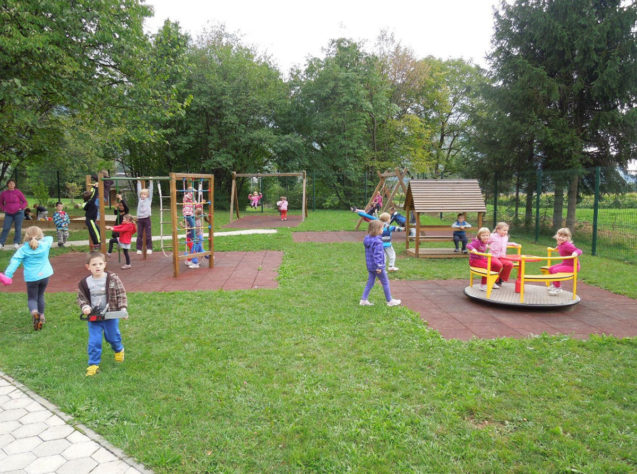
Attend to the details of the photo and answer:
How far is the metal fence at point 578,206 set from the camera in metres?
11.6

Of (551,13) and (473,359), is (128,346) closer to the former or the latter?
(473,359)

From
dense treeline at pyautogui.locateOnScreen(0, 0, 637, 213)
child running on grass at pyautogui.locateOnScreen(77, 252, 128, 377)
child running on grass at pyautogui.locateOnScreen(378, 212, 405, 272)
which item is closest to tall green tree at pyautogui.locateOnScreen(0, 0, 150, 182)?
dense treeline at pyautogui.locateOnScreen(0, 0, 637, 213)

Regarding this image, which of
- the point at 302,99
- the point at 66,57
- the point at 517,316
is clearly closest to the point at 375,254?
the point at 517,316

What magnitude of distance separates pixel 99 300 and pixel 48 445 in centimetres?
156

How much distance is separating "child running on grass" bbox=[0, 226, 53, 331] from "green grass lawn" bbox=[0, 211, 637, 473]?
0.91ft

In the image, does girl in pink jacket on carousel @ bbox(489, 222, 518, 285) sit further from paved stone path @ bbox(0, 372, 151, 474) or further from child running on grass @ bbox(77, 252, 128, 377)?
paved stone path @ bbox(0, 372, 151, 474)

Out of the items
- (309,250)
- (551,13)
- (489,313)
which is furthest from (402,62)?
(489,313)

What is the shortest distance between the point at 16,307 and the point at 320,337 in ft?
15.7

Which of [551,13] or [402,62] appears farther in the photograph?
[402,62]

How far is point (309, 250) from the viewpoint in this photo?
1192 centimetres

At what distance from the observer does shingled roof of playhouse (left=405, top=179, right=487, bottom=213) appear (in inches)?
431

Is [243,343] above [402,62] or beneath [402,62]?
beneath

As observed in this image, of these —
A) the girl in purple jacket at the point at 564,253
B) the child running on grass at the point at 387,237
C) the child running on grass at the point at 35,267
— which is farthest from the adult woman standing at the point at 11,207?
the girl in purple jacket at the point at 564,253

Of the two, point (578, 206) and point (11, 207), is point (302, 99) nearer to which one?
point (578, 206)
